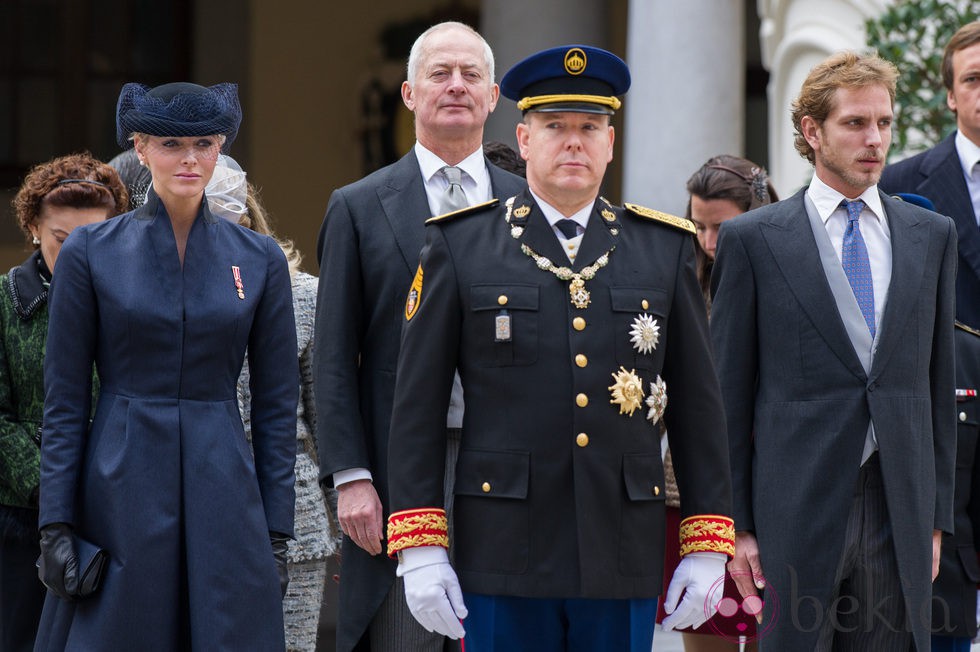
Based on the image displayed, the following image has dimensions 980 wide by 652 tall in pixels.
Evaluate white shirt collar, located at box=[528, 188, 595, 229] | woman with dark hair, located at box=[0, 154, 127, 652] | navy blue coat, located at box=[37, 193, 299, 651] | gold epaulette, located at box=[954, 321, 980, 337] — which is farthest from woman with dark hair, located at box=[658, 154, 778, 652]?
woman with dark hair, located at box=[0, 154, 127, 652]

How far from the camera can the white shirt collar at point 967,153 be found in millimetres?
4977

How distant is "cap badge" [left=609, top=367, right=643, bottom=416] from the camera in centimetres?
325

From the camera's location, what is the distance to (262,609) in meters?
3.60

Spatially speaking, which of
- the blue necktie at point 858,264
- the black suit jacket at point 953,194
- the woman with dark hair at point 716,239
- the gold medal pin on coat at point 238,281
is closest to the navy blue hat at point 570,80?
the gold medal pin on coat at point 238,281

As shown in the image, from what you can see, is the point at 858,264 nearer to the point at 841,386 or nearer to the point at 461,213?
the point at 841,386

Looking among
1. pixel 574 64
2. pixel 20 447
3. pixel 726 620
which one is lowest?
pixel 726 620

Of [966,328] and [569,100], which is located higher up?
[569,100]

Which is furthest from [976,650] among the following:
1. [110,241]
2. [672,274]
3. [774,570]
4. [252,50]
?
[252,50]

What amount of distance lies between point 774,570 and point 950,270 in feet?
2.84

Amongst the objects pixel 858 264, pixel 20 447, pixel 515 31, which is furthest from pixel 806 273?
pixel 515 31

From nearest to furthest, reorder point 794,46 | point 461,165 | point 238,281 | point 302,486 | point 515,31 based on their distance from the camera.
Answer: point 238,281
point 461,165
point 302,486
point 794,46
point 515,31

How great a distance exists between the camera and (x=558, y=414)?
3242 mm

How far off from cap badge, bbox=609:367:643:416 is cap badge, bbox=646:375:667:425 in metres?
0.03

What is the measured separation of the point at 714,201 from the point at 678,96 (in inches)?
169
